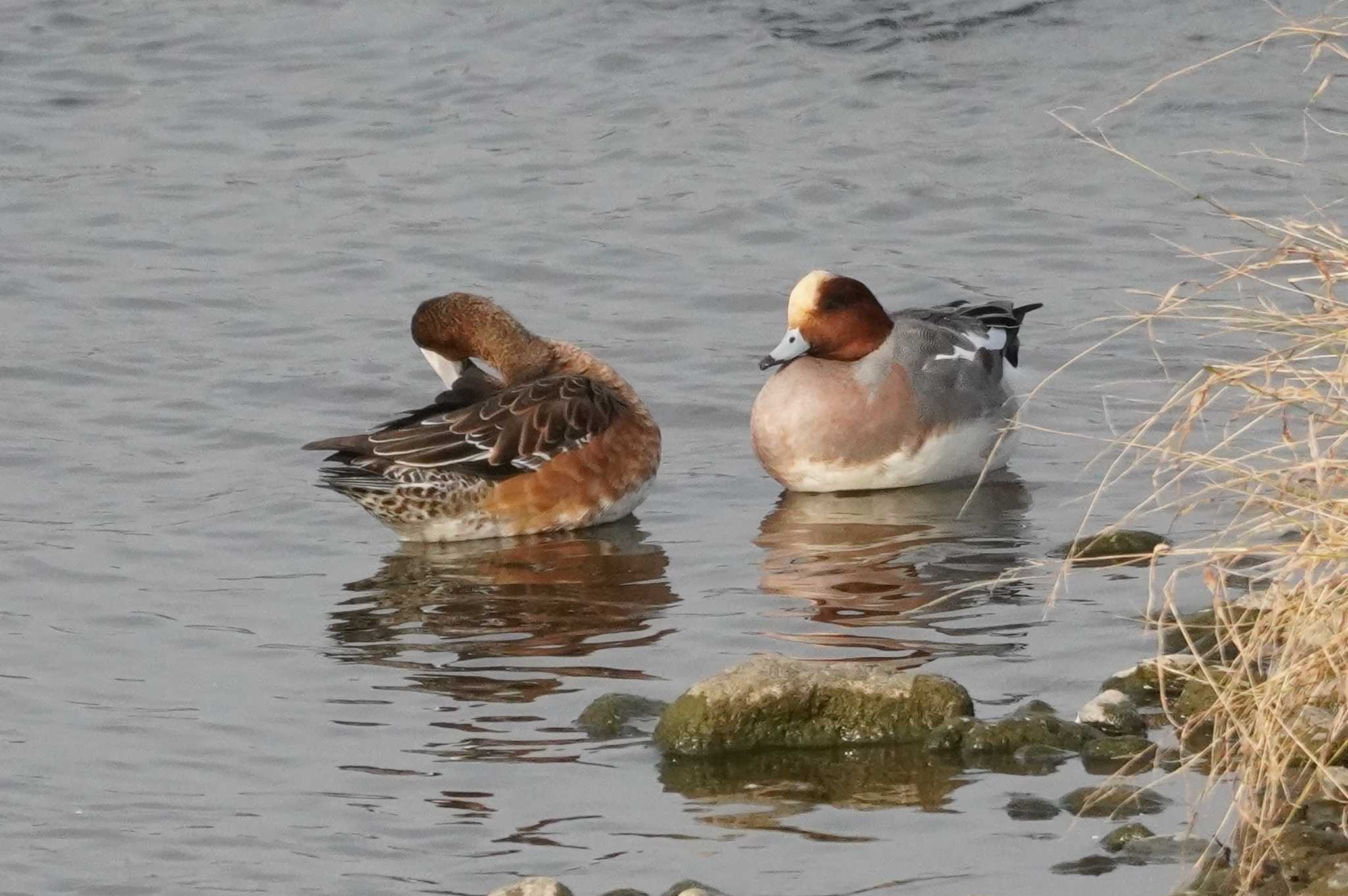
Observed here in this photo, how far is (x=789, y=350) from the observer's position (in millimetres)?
8133

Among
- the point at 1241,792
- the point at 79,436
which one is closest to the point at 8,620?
the point at 79,436

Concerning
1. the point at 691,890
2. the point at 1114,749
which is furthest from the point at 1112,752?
the point at 691,890

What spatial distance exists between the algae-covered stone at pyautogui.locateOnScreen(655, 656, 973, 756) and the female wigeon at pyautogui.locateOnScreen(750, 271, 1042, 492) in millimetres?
2895

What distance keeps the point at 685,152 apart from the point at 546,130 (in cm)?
96

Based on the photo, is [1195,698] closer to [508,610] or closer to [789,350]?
[508,610]

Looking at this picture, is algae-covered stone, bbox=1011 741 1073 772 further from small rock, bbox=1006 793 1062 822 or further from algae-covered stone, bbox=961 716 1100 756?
small rock, bbox=1006 793 1062 822

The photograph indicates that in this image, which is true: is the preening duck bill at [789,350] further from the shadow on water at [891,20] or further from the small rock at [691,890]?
the shadow on water at [891,20]

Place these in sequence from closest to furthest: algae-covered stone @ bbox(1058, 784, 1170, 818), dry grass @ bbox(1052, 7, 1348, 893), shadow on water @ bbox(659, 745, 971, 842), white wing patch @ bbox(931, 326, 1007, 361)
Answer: dry grass @ bbox(1052, 7, 1348, 893) < algae-covered stone @ bbox(1058, 784, 1170, 818) < shadow on water @ bbox(659, 745, 971, 842) < white wing patch @ bbox(931, 326, 1007, 361)

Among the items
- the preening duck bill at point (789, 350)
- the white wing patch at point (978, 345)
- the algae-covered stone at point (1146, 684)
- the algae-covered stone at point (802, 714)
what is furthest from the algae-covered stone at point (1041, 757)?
the white wing patch at point (978, 345)

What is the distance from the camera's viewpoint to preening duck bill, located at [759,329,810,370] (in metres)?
8.08

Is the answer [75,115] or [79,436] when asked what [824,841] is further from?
[75,115]

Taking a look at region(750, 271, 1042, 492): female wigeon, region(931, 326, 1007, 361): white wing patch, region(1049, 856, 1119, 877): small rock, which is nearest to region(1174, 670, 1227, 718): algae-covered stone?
region(1049, 856, 1119, 877): small rock

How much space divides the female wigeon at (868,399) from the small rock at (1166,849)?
12.1 feet

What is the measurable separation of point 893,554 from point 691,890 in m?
3.22
